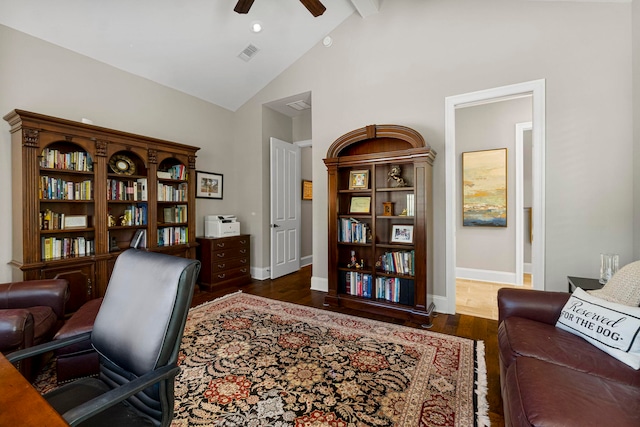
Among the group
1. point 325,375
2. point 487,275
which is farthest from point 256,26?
point 487,275

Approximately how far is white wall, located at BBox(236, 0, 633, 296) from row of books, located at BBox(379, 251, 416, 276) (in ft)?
1.19

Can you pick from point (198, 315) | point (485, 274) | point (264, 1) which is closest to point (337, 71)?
point (264, 1)

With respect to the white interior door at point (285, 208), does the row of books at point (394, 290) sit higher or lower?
lower

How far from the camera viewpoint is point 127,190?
3.32m

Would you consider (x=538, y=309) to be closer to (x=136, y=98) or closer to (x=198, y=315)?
(x=198, y=315)

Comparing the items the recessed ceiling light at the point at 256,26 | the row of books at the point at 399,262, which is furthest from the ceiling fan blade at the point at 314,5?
the row of books at the point at 399,262

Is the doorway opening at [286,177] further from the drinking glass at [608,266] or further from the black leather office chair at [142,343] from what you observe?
the drinking glass at [608,266]

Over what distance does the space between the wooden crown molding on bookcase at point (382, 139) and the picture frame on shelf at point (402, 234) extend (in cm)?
81

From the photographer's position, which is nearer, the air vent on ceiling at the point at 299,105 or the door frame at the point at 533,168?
the door frame at the point at 533,168

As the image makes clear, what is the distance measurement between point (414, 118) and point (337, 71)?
1.31m

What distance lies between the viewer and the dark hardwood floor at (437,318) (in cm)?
181

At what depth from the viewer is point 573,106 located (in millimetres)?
2592

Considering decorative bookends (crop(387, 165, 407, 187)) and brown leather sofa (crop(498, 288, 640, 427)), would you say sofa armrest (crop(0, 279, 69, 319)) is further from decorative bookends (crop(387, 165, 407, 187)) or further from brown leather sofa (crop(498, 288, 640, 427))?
decorative bookends (crop(387, 165, 407, 187))

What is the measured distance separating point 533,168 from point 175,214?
4.24 meters
